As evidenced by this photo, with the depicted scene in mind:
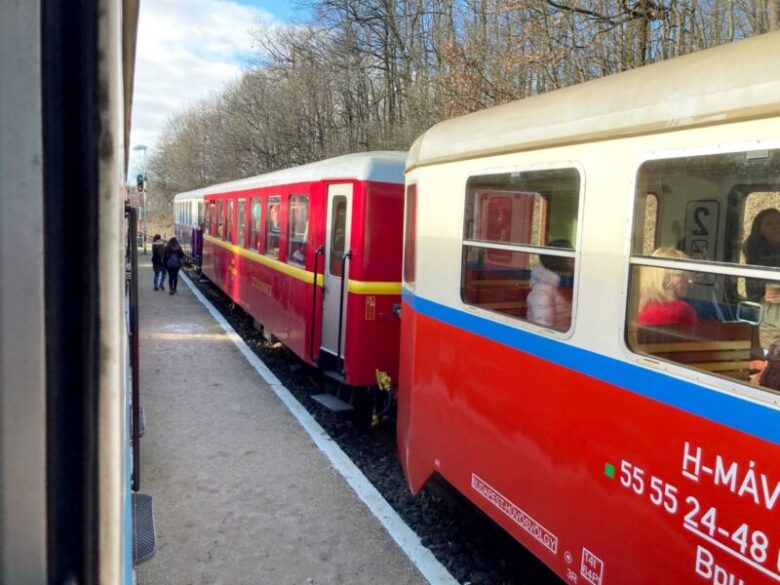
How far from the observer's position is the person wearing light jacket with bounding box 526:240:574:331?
3234 millimetres

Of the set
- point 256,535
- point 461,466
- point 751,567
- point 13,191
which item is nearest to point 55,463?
point 13,191

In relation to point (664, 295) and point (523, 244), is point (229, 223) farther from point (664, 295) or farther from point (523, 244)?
point (664, 295)

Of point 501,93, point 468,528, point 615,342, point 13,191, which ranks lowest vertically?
point 468,528

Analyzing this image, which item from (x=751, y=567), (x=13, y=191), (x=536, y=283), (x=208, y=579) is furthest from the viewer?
(x=208, y=579)

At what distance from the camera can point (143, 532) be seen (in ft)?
9.14

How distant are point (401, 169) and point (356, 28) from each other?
21.0 metres

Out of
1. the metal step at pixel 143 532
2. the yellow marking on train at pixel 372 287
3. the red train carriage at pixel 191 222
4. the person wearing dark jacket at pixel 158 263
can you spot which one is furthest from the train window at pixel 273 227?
the red train carriage at pixel 191 222

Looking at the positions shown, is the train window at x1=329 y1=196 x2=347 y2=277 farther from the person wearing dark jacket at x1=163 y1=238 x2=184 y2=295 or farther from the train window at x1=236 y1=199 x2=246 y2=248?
the person wearing dark jacket at x1=163 y1=238 x2=184 y2=295

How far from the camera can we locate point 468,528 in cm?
503

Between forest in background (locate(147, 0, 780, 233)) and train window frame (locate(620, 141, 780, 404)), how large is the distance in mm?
9163

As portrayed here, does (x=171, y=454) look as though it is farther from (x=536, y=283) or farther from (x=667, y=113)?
(x=667, y=113)

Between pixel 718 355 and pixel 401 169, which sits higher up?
pixel 401 169

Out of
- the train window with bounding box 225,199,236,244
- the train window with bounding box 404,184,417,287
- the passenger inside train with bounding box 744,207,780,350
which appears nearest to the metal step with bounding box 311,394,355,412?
the train window with bounding box 404,184,417,287

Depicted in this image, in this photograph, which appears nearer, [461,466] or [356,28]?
[461,466]
